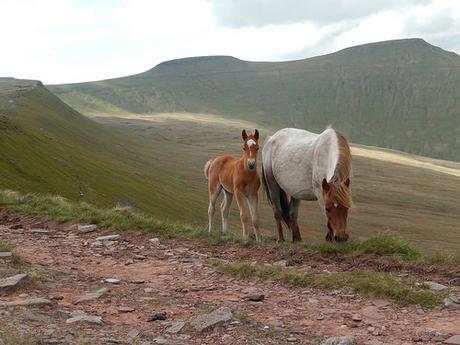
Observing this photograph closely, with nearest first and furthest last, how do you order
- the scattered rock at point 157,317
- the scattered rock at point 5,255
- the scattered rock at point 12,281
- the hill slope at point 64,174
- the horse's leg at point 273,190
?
the scattered rock at point 157,317
the scattered rock at point 12,281
the scattered rock at point 5,255
the horse's leg at point 273,190
the hill slope at point 64,174

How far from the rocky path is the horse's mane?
8.74 ft

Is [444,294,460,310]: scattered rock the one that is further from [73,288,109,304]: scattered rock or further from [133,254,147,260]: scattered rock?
[133,254,147,260]: scattered rock

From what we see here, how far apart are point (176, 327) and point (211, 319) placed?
1.52 ft

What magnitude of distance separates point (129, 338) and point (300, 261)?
180 inches

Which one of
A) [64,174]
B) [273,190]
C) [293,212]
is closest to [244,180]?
[273,190]

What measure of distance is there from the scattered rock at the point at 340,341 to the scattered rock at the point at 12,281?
4857 millimetres

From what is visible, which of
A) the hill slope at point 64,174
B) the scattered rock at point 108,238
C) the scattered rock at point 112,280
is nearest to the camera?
the scattered rock at point 112,280

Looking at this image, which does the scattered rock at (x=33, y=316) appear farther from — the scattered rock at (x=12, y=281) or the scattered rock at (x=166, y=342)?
the scattered rock at (x=166, y=342)

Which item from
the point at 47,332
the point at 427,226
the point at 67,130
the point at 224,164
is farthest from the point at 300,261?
the point at 67,130

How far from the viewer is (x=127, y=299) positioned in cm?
802

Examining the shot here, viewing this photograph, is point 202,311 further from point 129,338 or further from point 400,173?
point 400,173

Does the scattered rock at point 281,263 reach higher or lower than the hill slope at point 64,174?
higher

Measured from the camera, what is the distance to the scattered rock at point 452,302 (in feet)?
23.6

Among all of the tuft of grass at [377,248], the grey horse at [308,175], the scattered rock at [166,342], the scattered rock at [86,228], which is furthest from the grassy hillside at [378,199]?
the scattered rock at [166,342]
